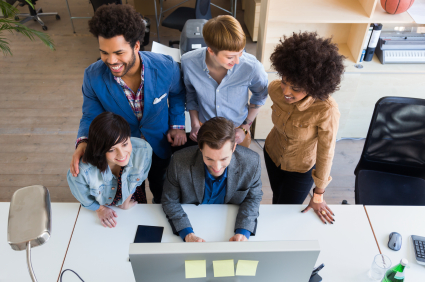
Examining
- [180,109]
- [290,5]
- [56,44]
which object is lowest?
[56,44]

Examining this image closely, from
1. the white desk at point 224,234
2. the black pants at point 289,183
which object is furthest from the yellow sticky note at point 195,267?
the black pants at point 289,183

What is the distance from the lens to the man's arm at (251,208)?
5.04 feet

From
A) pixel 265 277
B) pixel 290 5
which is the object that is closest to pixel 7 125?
pixel 290 5

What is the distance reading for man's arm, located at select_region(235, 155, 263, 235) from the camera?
154cm

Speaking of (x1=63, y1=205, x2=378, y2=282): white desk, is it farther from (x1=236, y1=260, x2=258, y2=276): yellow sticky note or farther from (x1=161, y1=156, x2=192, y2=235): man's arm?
(x1=236, y1=260, x2=258, y2=276): yellow sticky note

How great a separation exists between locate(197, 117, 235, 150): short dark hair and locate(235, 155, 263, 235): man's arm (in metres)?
0.30

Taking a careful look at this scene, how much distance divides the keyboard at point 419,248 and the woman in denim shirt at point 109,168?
134 cm

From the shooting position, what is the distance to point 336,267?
1443 millimetres

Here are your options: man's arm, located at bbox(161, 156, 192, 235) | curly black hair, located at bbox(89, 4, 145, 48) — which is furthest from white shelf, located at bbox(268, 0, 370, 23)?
man's arm, located at bbox(161, 156, 192, 235)

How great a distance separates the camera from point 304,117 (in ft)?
5.23

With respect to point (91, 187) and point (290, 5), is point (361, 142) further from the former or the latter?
point (91, 187)

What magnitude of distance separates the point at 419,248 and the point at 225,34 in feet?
4.30

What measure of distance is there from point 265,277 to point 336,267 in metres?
0.51

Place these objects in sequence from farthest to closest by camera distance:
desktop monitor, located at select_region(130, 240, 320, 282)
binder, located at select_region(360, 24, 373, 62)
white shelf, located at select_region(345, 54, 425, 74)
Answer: white shelf, located at select_region(345, 54, 425, 74) → binder, located at select_region(360, 24, 373, 62) → desktop monitor, located at select_region(130, 240, 320, 282)
